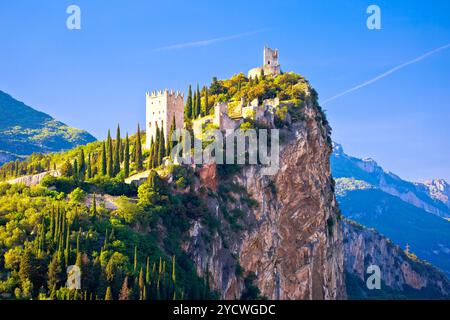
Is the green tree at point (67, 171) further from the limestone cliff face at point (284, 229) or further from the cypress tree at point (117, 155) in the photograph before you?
the limestone cliff face at point (284, 229)

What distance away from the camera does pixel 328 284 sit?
106 meters

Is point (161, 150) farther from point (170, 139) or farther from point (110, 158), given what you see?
point (110, 158)

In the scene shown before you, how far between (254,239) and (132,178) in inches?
547

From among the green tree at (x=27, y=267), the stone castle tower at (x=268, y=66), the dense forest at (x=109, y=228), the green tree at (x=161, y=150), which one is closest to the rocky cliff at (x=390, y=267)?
the stone castle tower at (x=268, y=66)

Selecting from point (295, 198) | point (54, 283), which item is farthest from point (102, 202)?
point (295, 198)

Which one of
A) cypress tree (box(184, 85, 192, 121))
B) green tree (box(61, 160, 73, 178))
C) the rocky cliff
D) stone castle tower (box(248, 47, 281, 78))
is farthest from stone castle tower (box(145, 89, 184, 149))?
the rocky cliff

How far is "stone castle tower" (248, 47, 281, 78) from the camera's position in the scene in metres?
120

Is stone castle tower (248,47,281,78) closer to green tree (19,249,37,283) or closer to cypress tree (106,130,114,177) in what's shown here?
cypress tree (106,130,114,177)

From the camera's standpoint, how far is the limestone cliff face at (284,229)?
8919 cm

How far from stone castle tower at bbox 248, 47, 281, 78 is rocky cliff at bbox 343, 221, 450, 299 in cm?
4418

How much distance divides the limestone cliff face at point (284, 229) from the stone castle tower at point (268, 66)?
11699 mm

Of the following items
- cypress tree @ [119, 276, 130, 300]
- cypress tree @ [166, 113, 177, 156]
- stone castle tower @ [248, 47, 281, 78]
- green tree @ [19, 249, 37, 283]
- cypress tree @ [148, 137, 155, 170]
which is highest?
stone castle tower @ [248, 47, 281, 78]

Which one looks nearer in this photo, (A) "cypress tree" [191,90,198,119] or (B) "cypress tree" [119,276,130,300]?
(B) "cypress tree" [119,276,130,300]
